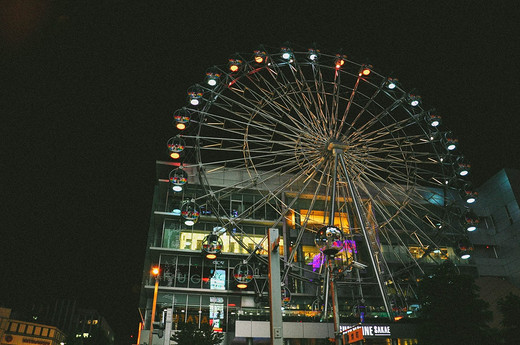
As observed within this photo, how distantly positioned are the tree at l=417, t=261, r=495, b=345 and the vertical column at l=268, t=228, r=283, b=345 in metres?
17.4

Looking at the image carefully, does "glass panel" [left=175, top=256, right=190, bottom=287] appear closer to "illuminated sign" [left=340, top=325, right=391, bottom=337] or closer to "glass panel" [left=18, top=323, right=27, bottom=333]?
"illuminated sign" [left=340, top=325, right=391, bottom=337]

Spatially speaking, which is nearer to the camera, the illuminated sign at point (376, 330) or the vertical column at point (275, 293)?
the vertical column at point (275, 293)

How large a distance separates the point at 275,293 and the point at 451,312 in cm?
1818

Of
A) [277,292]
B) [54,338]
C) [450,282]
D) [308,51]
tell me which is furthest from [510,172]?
[54,338]

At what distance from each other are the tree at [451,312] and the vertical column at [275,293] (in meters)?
17.4

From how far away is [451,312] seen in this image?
21.7 meters

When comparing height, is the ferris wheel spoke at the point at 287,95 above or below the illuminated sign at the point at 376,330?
above

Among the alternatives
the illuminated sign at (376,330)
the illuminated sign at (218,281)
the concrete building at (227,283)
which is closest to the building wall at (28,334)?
the concrete building at (227,283)

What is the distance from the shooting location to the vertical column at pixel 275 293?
7410 millimetres

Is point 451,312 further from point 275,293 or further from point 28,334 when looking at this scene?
point 28,334

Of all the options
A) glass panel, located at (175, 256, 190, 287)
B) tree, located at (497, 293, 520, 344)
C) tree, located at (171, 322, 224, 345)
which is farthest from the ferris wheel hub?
glass panel, located at (175, 256, 190, 287)

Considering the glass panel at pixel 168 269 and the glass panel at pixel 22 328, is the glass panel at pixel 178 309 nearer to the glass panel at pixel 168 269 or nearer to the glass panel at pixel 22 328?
the glass panel at pixel 168 269

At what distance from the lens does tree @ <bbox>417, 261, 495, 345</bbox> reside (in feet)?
68.3

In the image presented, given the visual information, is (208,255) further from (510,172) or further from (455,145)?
(510,172)
